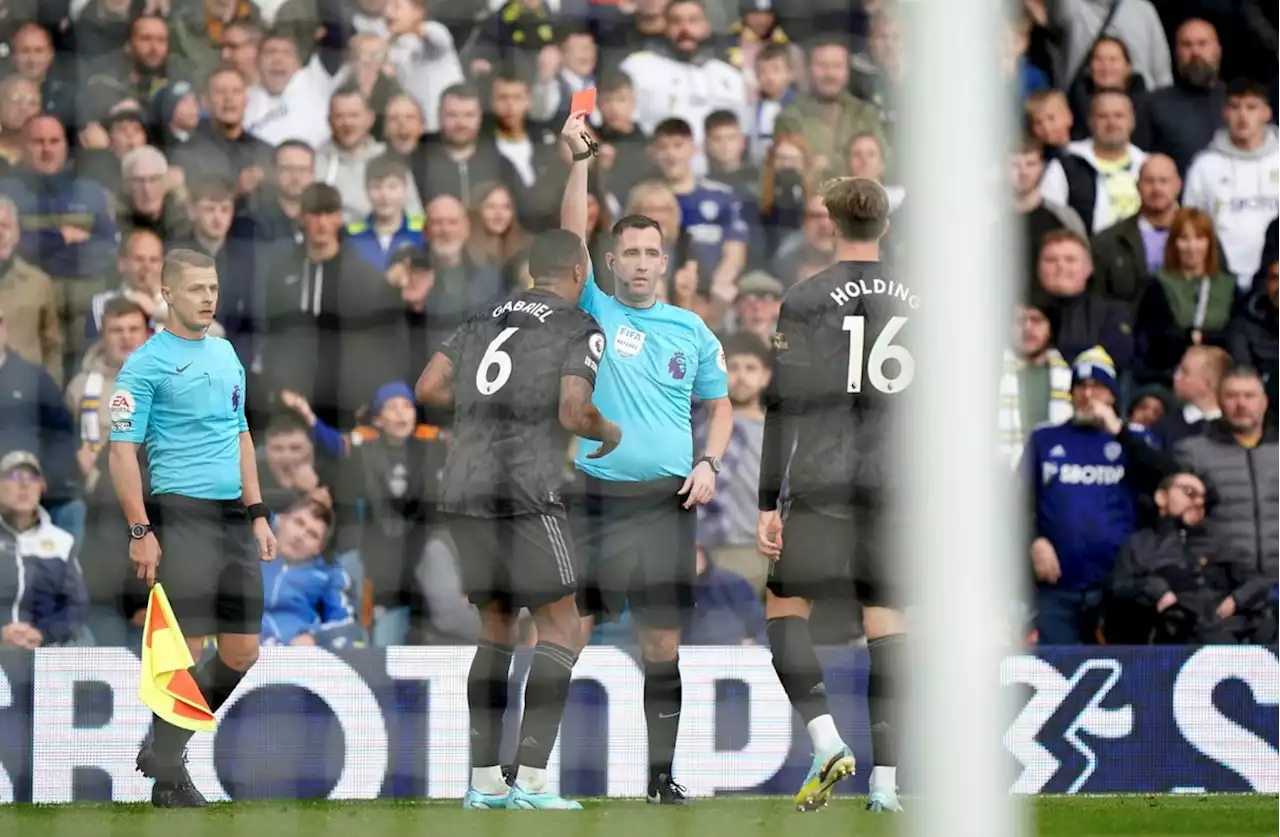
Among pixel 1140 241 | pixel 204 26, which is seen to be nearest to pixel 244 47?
pixel 204 26

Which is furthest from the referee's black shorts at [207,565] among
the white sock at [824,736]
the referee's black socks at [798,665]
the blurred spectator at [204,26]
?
the blurred spectator at [204,26]

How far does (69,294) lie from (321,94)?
3.26ft

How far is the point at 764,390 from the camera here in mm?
5586

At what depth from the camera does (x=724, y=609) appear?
217 inches

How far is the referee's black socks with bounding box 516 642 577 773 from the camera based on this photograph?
4.79 metres

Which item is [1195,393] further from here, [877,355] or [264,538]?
[264,538]

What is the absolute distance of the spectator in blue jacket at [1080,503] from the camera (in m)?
5.63

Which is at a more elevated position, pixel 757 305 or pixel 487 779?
pixel 757 305

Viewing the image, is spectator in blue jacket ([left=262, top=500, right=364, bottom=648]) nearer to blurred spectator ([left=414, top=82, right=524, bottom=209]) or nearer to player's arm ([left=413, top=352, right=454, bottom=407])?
player's arm ([left=413, top=352, right=454, bottom=407])

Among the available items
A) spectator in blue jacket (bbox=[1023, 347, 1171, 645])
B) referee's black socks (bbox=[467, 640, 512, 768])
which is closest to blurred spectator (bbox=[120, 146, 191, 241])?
referee's black socks (bbox=[467, 640, 512, 768])

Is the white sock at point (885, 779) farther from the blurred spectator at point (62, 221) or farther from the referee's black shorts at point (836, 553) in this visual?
the blurred spectator at point (62, 221)

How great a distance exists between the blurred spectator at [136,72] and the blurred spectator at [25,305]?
1.64 ft

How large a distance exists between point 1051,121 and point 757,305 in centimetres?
121

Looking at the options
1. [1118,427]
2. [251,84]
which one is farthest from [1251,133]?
[251,84]
